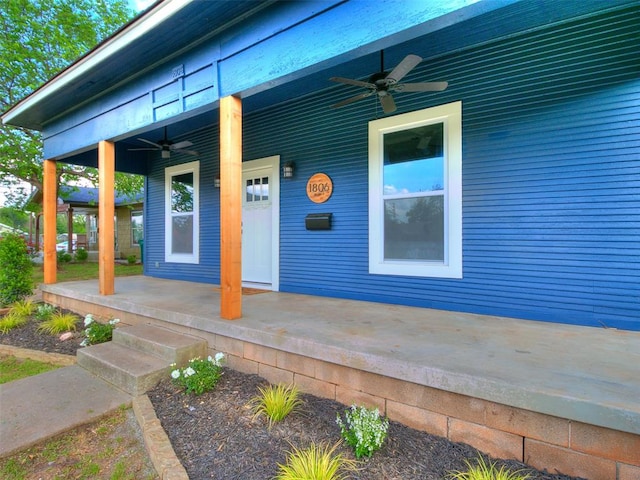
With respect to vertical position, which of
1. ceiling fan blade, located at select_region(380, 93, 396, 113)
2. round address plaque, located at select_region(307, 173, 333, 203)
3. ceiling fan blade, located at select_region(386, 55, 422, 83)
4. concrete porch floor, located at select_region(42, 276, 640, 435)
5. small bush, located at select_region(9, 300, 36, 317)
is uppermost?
ceiling fan blade, located at select_region(386, 55, 422, 83)

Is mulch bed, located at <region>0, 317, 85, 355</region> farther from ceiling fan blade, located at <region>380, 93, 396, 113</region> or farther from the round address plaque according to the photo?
ceiling fan blade, located at <region>380, 93, 396, 113</region>

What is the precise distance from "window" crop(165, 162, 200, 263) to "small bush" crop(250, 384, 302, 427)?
416cm

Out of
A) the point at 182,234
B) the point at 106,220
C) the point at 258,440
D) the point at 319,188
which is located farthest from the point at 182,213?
the point at 258,440

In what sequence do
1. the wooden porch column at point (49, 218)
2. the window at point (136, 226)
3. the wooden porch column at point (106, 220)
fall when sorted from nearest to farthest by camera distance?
the wooden porch column at point (106, 220)
the wooden porch column at point (49, 218)
the window at point (136, 226)

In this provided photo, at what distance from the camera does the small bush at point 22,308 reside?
4.91 metres

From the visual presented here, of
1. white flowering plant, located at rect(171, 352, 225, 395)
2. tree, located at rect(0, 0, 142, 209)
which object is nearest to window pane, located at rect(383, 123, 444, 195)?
white flowering plant, located at rect(171, 352, 225, 395)

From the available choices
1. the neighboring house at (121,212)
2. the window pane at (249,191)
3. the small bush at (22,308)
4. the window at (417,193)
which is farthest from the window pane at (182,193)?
the neighboring house at (121,212)

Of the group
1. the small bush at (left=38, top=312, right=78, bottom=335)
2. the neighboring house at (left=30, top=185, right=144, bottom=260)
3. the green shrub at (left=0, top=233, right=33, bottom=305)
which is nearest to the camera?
the small bush at (left=38, top=312, right=78, bottom=335)

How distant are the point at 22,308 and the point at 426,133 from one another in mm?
6218

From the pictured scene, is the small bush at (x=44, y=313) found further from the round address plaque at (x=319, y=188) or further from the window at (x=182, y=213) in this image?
the round address plaque at (x=319, y=188)

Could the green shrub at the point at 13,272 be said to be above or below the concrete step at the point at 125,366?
above

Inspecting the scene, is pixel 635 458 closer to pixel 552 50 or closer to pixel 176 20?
pixel 552 50

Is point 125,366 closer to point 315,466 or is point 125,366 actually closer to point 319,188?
point 315,466

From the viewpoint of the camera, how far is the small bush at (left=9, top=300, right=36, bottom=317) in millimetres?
4914
